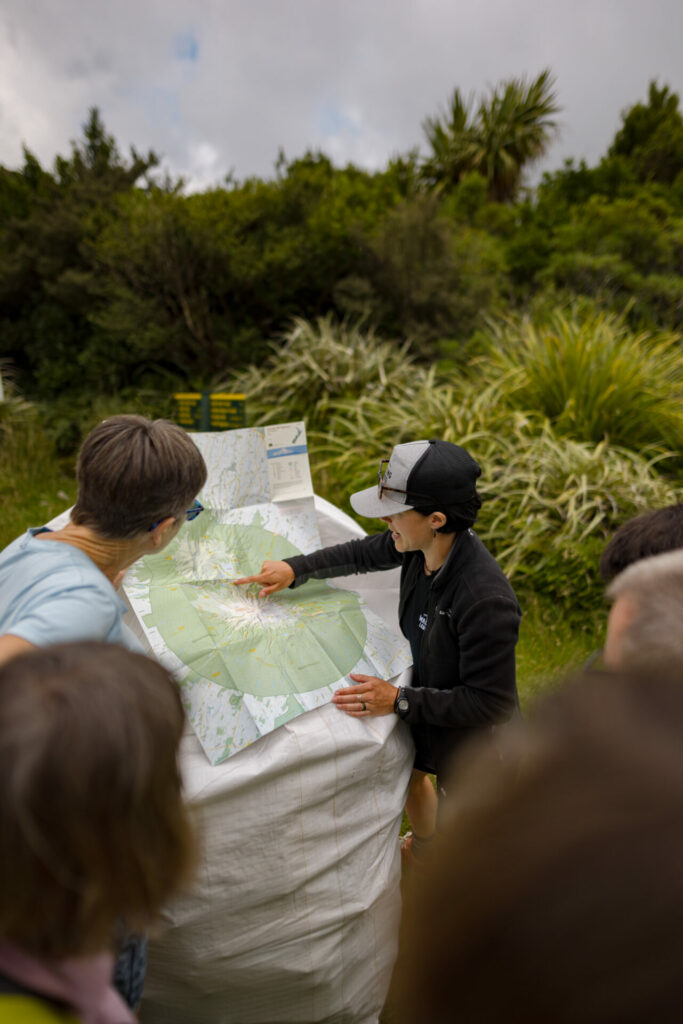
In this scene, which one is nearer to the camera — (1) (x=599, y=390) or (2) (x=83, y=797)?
(2) (x=83, y=797)

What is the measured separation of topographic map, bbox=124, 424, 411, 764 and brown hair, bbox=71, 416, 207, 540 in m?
0.33

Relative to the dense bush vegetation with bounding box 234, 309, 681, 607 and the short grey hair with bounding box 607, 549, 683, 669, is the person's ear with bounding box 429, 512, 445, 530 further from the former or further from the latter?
the dense bush vegetation with bounding box 234, 309, 681, 607

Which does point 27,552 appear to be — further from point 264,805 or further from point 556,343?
point 556,343

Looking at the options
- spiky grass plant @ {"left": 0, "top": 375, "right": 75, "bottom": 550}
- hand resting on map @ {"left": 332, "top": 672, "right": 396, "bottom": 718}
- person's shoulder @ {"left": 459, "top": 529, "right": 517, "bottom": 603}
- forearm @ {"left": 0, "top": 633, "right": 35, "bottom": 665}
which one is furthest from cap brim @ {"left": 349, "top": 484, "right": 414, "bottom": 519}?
spiky grass plant @ {"left": 0, "top": 375, "right": 75, "bottom": 550}

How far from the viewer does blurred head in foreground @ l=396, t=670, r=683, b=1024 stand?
488 millimetres

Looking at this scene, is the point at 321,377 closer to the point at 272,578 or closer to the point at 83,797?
the point at 272,578

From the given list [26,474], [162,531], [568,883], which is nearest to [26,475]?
[26,474]

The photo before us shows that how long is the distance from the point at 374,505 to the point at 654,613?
2.68 ft

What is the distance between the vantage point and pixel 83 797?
598 millimetres

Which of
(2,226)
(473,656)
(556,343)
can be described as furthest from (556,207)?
(473,656)

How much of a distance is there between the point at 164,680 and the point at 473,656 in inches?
34.6

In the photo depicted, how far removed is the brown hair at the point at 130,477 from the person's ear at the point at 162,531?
2 cm

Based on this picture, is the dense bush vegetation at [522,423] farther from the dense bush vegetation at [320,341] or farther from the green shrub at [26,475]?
the green shrub at [26,475]

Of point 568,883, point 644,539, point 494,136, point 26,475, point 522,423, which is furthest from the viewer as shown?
point 494,136
